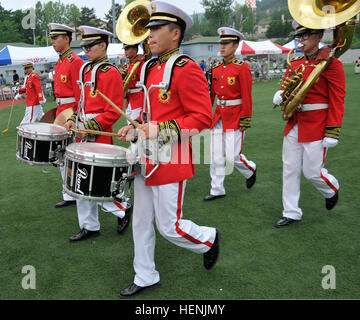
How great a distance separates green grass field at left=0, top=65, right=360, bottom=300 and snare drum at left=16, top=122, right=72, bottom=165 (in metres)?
0.94

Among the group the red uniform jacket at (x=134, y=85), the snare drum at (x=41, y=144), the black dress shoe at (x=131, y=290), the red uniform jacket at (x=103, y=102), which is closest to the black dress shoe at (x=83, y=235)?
the snare drum at (x=41, y=144)

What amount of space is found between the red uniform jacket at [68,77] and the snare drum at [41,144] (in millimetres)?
906

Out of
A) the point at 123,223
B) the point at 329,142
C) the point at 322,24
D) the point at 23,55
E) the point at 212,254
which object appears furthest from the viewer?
the point at 23,55

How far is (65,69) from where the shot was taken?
432cm

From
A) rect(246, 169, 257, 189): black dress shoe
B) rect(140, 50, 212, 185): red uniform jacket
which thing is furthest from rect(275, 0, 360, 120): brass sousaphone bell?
rect(246, 169, 257, 189): black dress shoe

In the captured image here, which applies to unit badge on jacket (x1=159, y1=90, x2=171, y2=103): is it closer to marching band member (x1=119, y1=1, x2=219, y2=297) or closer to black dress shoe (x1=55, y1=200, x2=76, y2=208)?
marching band member (x1=119, y1=1, x2=219, y2=297)

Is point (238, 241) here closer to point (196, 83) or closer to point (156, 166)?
point (156, 166)

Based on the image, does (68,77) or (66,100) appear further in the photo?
(66,100)

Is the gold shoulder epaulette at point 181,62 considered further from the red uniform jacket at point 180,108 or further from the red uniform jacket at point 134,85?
the red uniform jacket at point 134,85

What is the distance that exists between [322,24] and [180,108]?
1.68 metres

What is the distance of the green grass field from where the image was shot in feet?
9.84

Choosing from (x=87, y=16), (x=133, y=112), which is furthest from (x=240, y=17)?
(x=133, y=112)

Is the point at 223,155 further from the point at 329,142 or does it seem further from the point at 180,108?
the point at 180,108

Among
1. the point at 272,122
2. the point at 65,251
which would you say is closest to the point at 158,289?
the point at 65,251
